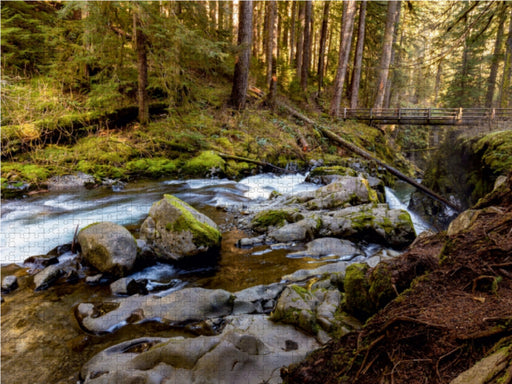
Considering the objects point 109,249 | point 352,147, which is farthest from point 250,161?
point 109,249

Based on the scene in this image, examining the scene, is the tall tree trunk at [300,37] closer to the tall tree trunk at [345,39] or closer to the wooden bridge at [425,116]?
the tall tree trunk at [345,39]

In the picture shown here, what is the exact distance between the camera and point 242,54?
1381 cm

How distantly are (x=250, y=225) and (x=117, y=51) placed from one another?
28.4 ft

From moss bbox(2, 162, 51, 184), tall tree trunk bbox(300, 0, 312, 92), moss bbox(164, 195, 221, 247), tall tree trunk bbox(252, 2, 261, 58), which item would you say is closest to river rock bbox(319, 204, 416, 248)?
moss bbox(164, 195, 221, 247)

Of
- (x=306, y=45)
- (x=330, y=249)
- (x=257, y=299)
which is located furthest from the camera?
(x=306, y=45)

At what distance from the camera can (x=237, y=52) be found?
13109 millimetres

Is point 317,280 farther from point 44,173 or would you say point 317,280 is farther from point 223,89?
point 223,89

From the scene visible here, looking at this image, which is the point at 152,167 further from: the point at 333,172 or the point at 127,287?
the point at 127,287

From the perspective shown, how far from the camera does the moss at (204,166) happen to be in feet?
37.6

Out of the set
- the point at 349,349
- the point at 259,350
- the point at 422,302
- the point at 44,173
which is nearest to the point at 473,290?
the point at 422,302

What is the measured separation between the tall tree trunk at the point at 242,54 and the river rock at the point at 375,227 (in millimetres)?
9111

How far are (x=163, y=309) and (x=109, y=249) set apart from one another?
1.67 meters

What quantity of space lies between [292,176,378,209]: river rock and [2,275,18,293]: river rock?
6.33 metres

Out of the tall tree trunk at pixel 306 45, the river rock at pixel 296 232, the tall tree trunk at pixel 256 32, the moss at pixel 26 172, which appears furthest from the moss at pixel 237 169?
the tall tree trunk at pixel 256 32
